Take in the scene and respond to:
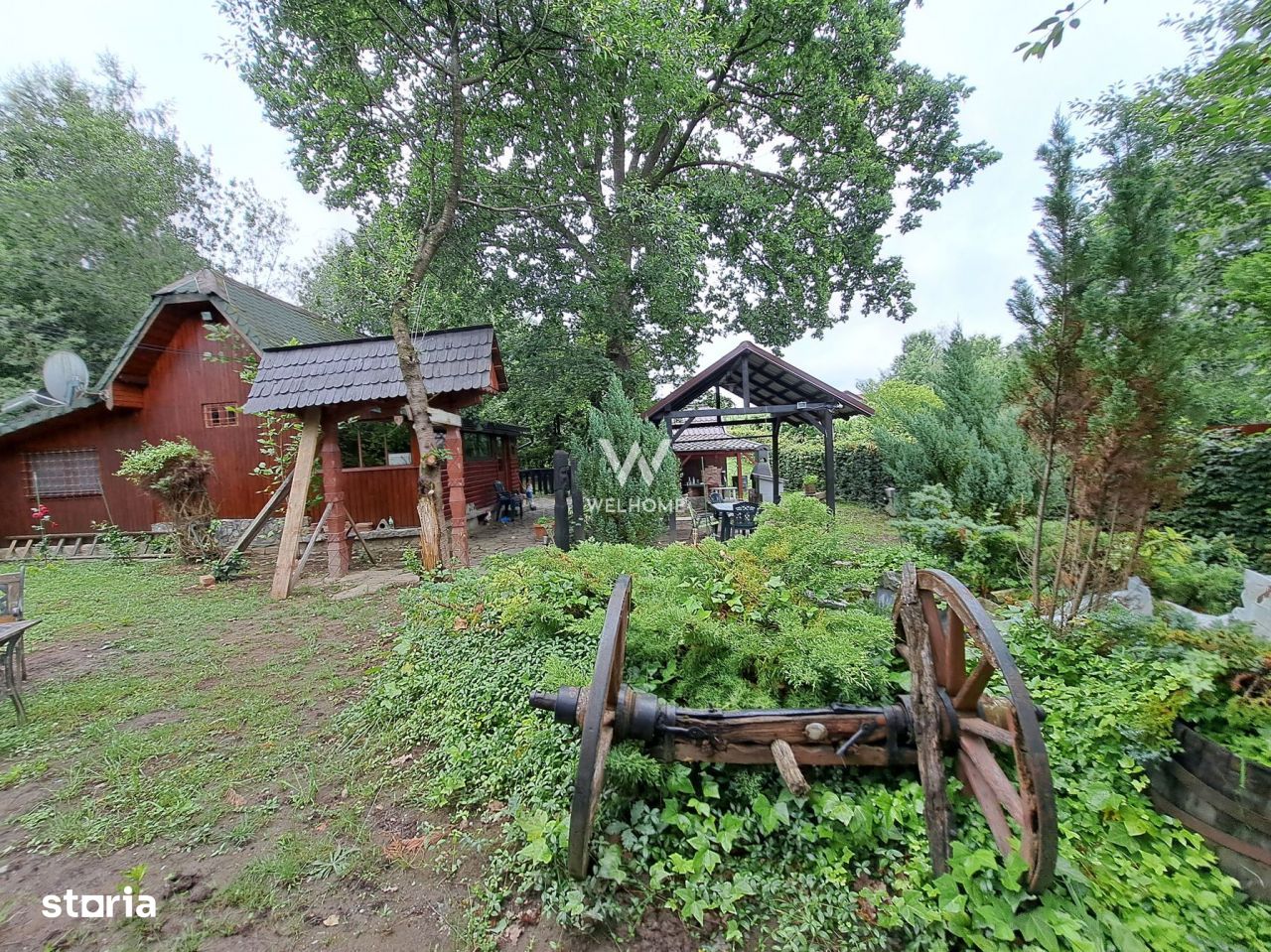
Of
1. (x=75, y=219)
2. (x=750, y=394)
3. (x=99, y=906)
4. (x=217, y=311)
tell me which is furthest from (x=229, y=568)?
(x=75, y=219)

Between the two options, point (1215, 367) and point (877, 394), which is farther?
point (877, 394)

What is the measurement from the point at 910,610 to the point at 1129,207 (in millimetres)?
2973

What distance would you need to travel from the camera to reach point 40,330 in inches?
415

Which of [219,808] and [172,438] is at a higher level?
[172,438]

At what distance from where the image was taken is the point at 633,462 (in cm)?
705

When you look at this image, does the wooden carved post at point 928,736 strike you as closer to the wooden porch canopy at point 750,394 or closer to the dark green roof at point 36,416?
the wooden porch canopy at point 750,394

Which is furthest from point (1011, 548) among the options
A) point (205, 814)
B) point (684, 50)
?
point (684, 50)

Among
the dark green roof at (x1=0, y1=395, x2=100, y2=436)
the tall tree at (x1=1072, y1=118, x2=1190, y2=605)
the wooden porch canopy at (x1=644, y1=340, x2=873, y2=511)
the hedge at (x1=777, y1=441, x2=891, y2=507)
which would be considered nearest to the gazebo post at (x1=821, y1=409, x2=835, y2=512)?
the wooden porch canopy at (x1=644, y1=340, x2=873, y2=511)

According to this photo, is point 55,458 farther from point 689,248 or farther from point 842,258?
point 842,258

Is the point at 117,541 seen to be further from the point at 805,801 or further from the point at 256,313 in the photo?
the point at 805,801

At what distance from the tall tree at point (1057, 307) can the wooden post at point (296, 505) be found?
764cm

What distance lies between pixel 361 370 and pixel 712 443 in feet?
35.0

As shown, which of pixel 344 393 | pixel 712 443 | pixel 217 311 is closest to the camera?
pixel 344 393

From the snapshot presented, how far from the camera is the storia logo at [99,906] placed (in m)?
1.80
